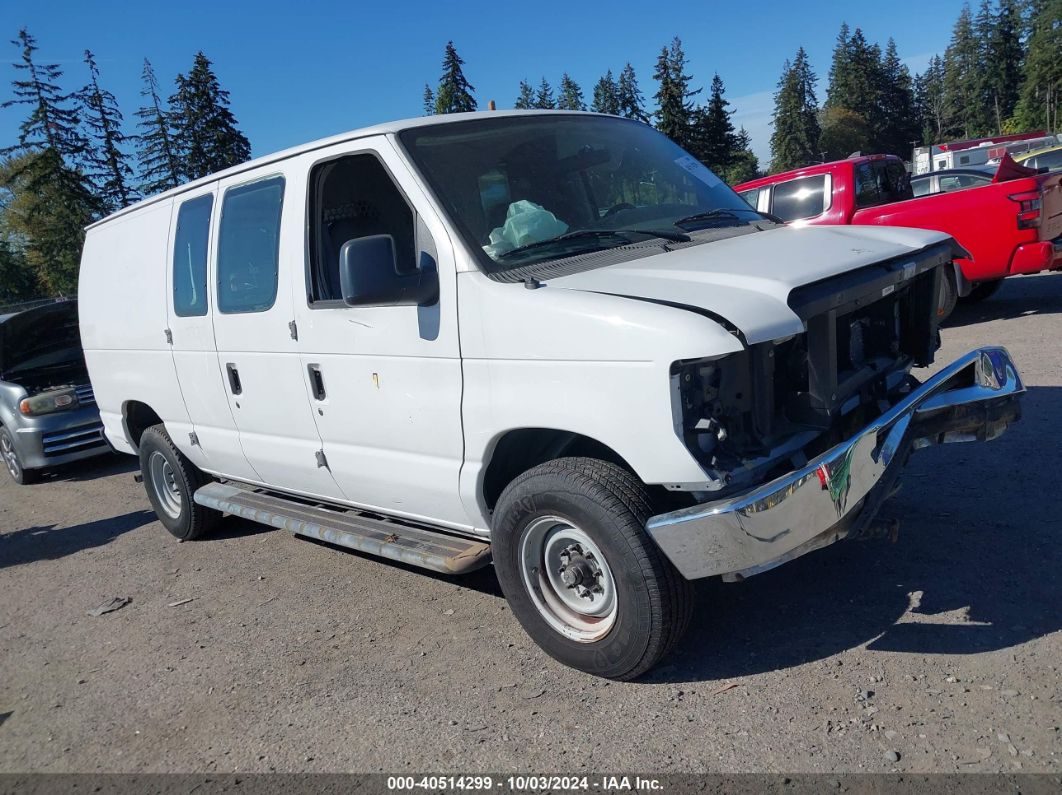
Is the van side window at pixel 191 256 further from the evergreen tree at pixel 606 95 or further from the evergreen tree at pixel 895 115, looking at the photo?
the evergreen tree at pixel 895 115

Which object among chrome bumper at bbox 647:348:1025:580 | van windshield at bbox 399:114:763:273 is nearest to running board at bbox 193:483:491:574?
chrome bumper at bbox 647:348:1025:580

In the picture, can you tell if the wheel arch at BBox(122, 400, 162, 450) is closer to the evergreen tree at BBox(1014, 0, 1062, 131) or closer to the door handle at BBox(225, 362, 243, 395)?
the door handle at BBox(225, 362, 243, 395)

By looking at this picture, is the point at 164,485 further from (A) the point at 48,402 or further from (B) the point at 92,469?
(B) the point at 92,469

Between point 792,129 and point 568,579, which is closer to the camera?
point 568,579

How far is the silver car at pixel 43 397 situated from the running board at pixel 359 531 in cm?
421

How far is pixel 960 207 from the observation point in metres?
9.34

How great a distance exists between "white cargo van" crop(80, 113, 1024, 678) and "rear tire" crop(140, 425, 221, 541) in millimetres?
866

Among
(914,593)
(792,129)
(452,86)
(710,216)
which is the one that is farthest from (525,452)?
(792,129)

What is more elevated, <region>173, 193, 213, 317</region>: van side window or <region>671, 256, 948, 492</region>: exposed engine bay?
<region>173, 193, 213, 317</region>: van side window

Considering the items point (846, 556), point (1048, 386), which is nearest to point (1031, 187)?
point (1048, 386)

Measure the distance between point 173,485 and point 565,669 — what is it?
385 centimetres

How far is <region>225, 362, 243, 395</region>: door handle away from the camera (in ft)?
15.6

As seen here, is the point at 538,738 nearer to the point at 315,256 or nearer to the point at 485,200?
the point at 485,200

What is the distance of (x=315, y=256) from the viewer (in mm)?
4148
